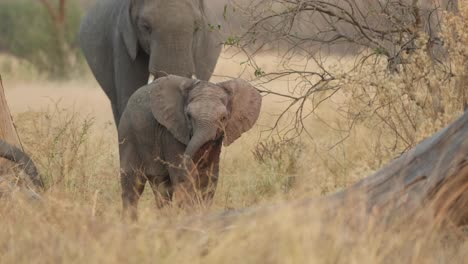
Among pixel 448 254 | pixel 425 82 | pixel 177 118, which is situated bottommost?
pixel 448 254

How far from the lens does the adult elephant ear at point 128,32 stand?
32.3ft

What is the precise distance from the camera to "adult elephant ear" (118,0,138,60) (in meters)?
9.85

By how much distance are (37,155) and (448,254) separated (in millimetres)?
4374

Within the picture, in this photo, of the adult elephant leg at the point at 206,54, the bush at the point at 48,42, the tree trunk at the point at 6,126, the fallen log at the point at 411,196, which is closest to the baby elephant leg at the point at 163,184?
the tree trunk at the point at 6,126

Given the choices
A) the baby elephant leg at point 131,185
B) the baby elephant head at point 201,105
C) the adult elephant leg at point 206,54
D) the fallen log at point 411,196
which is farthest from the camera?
the adult elephant leg at point 206,54

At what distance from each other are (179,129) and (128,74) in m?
2.43

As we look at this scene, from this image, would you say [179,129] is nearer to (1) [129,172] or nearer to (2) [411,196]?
(1) [129,172]

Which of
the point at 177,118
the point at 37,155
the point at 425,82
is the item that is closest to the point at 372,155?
the point at 425,82

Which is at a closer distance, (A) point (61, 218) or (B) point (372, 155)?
(A) point (61, 218)

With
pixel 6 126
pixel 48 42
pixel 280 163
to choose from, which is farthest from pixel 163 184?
pixel 48 42

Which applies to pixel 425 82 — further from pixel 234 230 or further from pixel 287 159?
pixel 234 230

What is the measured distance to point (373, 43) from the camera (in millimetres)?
8070

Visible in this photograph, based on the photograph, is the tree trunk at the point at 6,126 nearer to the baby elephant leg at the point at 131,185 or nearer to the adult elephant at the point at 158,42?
the baby elephant leg at the point at 131,185

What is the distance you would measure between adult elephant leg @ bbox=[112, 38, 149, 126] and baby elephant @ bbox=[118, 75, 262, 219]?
5.85 ft
